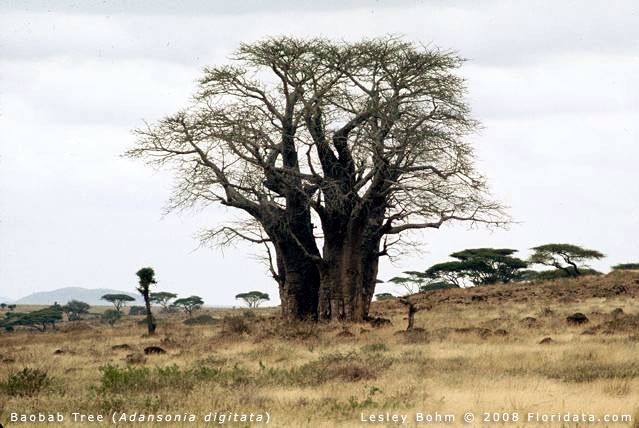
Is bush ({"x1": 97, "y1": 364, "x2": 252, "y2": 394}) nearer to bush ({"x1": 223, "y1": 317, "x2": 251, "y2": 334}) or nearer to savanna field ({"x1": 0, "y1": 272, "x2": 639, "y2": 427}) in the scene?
savanna field ({"x1": 0, "y1": 272, "x2": 639, "y2": 427})

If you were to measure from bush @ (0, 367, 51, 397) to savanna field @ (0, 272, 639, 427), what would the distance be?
0.02 m

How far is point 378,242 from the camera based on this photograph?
28969mm

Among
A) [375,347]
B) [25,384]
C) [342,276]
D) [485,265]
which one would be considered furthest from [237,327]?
[485,265]

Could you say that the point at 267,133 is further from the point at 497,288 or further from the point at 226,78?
the point at 497,288

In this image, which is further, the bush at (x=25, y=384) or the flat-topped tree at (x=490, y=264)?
the flat-topped tree at (x=490, y=264)

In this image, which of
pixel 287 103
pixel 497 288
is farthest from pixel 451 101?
pixel 497 288

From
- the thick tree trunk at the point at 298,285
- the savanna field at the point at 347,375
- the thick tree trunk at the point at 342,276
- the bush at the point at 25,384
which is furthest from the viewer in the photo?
the thick tree trunk at the point at 298,285

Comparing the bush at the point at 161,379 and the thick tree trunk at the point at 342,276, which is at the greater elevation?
the thick tree trunk at the point at 342,276

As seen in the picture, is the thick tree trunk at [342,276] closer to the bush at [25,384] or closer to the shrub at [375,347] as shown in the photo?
the shrub at [375,347]

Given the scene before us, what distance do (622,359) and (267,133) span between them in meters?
14.6

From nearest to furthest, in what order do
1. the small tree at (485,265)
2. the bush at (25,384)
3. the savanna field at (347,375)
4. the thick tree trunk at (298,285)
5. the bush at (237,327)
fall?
the savanna field at (347,375) < the bush at (25,384) < the bush at (237,327) < the thick tree trunk at (298,285) < the small tree at (485,265)

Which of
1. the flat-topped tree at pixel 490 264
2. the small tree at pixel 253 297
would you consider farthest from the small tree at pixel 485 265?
the small tree at pixel 253 297

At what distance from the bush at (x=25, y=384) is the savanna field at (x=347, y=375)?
0.02 meters

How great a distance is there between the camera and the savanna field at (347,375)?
1151cm
